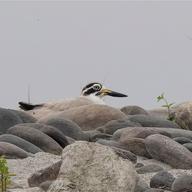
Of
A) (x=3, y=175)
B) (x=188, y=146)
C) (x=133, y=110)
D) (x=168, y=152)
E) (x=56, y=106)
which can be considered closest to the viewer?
(x=3, y=175)

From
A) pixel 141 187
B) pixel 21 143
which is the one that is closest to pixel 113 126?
pixel 21 143

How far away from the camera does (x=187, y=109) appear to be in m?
11.4

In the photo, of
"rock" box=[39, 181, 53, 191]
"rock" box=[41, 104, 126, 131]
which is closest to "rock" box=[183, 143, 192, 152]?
"rock" box=[41, 104, 126, 131]

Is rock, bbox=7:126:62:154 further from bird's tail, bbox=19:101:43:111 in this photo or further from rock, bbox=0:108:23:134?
bird's tail, bbox=19:101:43:111

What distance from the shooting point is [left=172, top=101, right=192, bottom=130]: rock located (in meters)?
11.3

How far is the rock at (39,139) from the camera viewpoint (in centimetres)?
821

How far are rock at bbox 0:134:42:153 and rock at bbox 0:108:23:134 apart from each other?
4.36 ft

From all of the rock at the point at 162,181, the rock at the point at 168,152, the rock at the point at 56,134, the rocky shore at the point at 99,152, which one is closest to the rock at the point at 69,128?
the rocky shore at the point at 99,152

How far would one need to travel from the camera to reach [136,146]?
8273 millimetres

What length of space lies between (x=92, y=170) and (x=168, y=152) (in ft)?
8.98

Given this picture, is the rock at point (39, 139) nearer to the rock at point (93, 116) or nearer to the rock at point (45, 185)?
the rock at point (93, 116)

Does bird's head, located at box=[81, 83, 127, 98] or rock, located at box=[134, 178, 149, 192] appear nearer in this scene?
rock, located at box=[134, 178, 149, 192]

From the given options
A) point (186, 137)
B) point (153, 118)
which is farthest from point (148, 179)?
point (153, 118)

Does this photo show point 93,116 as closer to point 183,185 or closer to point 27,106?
point 27,106
